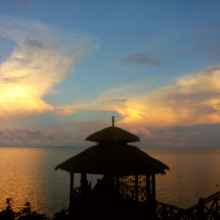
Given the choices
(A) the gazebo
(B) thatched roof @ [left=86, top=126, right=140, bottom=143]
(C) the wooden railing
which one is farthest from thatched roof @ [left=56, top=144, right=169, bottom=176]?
(C) the wooden railing

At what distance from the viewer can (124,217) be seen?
1052cm

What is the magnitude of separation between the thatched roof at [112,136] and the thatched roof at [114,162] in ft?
0.70

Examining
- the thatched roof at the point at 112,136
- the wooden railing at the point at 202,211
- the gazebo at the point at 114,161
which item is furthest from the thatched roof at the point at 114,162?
the wooden railing at the point at 202,211

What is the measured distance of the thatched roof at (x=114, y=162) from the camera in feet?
37.9

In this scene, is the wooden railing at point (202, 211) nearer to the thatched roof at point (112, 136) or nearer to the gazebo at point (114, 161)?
the gazebo at point (114, 161)

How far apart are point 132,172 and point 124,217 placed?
5.11 feet

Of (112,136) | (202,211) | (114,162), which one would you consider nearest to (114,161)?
(114,162)

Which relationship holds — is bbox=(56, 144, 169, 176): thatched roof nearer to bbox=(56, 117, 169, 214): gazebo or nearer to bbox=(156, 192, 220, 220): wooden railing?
bbox=(56, 117, 169, 214): gazebo

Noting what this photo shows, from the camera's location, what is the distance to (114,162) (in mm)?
11656

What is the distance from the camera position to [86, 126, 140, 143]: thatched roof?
41.3 feet

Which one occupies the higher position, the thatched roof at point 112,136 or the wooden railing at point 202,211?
the thatched roof at point 112,136

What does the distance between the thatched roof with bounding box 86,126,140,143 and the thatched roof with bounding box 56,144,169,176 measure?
21 centimetres

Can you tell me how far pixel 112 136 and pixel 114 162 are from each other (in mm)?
1234

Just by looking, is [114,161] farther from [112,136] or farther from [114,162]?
[112,136]
